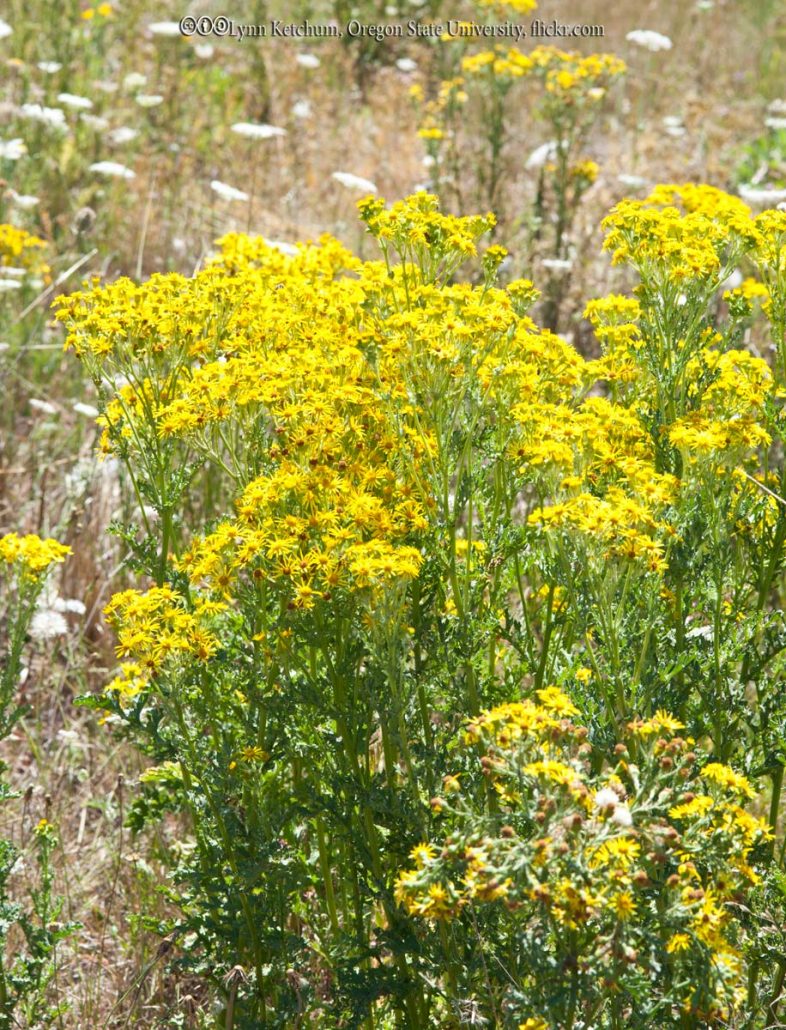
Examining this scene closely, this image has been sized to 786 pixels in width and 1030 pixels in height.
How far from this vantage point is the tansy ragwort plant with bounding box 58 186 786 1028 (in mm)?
2240

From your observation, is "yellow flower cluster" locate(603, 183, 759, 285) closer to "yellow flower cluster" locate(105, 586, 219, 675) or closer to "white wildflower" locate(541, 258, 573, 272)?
"yellow flower cluster" locate(105, 586, 219, 675)

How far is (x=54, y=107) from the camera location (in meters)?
7.09

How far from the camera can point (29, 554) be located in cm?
258

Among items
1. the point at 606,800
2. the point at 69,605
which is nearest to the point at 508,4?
the point at 69,605

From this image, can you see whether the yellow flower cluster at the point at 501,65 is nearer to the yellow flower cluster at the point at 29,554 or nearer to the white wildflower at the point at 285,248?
the white wildflower at the point at 285,248

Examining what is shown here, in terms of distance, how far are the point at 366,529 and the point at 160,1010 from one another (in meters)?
1.42

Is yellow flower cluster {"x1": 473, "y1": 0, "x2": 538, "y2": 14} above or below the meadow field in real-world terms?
above

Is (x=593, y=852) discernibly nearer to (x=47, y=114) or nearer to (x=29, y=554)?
(x=29, y=554)

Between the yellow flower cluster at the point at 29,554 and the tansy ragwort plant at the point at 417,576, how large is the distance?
170 mm

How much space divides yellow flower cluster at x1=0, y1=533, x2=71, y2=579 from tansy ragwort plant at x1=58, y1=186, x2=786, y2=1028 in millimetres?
170

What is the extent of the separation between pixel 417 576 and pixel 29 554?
32.2 inches

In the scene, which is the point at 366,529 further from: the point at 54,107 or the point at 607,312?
the point at 54,107

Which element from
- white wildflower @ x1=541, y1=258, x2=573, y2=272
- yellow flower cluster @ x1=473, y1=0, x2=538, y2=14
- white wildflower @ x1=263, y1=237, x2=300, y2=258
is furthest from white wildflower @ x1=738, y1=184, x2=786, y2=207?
white wildflower @ x1=263, y1=237, x2=300, y2=258

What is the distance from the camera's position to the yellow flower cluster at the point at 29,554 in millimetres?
2561
